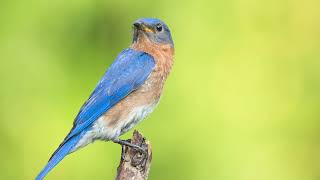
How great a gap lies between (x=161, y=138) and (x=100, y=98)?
0.62 m

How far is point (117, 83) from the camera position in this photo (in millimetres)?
10211

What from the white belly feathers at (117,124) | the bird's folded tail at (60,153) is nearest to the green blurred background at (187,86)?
the white belly feathers at (117,124)

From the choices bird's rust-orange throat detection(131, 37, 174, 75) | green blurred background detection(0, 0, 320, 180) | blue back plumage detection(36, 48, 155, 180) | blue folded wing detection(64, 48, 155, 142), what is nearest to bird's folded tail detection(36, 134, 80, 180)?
blue back plumage detection(36, 48, 155, 180)

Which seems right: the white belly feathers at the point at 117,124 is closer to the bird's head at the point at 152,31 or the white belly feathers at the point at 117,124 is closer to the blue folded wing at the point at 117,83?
the blue folded wing at the point at 117,83

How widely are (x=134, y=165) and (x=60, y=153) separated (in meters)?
0.59

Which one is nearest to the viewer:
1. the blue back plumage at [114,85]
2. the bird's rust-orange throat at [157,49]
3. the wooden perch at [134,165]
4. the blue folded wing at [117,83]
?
the wooden perch at [134,165]

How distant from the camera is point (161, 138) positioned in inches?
406

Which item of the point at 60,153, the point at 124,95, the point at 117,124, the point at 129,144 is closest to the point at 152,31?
the point at 124,95

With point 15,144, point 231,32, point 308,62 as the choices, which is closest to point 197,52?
point 231,32

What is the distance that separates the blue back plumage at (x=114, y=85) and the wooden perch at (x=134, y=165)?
458 mm

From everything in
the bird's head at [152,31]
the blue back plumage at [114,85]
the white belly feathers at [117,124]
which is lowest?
the white belly feathers at [117,124]

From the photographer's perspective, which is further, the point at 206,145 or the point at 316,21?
the point at 316,21

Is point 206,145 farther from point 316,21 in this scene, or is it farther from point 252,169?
point 316,21

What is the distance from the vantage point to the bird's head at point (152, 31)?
10406 mm
